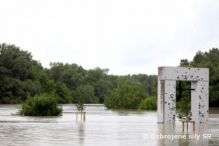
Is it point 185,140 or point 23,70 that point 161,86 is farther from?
point 23,70

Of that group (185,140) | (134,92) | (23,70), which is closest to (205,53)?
(134,92)

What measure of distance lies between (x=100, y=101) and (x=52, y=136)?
128162 mm

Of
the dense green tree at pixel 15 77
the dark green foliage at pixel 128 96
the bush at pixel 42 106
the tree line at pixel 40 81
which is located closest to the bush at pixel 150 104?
the dark green foliage at pixel 128 96

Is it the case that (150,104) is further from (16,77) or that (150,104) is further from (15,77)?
(15,77)

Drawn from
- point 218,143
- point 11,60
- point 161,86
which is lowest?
point 218,143

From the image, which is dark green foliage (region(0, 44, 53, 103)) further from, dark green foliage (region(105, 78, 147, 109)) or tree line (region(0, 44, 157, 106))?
dark green foliage (region(105, 78, 147, 109))

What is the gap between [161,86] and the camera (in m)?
39.6

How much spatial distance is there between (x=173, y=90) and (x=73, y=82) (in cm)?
10448

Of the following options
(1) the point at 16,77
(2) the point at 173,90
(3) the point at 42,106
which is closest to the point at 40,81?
(1) the point at 16,77

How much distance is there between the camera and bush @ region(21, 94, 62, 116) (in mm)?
51062

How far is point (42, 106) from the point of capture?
51.5 meters

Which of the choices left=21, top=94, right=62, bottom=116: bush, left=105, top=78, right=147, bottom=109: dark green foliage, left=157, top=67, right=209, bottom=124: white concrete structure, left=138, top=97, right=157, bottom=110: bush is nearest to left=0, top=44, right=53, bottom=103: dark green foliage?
left=105, top=78, right=147, bottom=109: dark green foliage

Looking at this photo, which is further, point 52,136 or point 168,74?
point 168,74

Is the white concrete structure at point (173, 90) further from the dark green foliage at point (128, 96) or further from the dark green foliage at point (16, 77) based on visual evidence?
the dark green foliage at point (16, 77)
